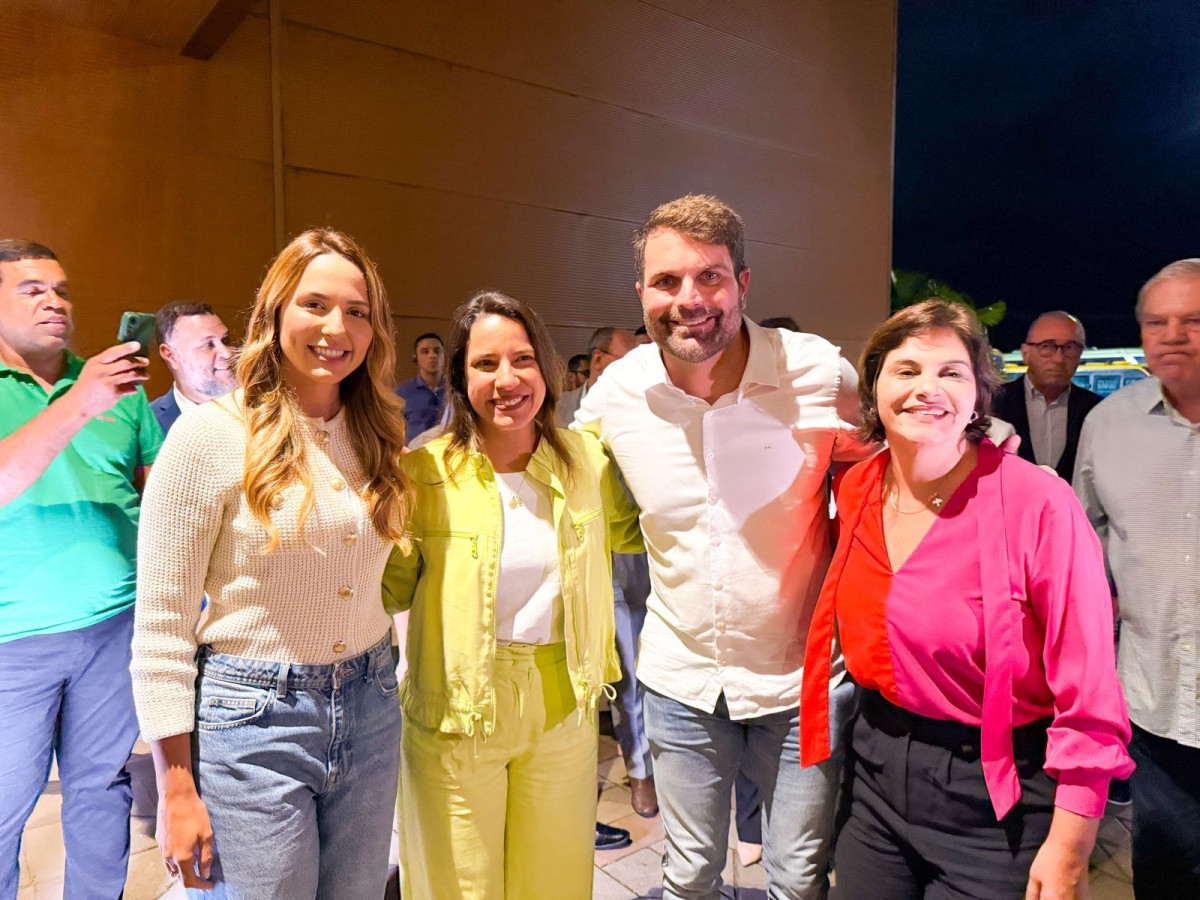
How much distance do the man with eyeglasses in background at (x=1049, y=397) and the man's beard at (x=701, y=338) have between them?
252 centimetres

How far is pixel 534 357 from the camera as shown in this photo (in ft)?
5.42

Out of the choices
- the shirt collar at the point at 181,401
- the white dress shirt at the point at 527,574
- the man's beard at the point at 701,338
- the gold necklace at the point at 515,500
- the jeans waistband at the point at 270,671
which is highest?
the man's beard at the point at 701,338

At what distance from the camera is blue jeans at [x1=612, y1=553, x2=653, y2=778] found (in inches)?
123

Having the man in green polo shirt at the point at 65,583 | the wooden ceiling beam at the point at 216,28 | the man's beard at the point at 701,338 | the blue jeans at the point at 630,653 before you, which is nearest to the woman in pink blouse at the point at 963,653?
the man's beard at the point at 701,338

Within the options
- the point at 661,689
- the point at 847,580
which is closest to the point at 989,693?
the point at 847,580

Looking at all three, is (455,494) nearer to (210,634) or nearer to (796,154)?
(210,634)

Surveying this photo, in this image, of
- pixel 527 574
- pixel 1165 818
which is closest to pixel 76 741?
pixel 527 574

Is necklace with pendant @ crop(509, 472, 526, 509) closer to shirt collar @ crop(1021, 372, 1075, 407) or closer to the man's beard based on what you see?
the man's beard

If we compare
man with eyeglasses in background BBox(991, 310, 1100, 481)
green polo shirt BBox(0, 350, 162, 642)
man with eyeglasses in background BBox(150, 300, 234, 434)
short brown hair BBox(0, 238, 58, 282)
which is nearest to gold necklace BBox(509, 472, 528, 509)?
green polo shirt BBox(0, 350, 162, 642)

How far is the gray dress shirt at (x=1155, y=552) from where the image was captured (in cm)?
175

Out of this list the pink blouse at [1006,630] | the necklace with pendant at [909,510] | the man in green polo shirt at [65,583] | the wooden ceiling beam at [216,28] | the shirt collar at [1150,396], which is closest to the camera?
the pink blouse at [1006,630]

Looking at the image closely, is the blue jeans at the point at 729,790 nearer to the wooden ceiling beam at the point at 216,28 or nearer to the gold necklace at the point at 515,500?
the gold necklace at the point at 515,500

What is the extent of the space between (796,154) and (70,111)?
7622mm

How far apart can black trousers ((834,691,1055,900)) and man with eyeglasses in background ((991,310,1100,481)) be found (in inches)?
105
